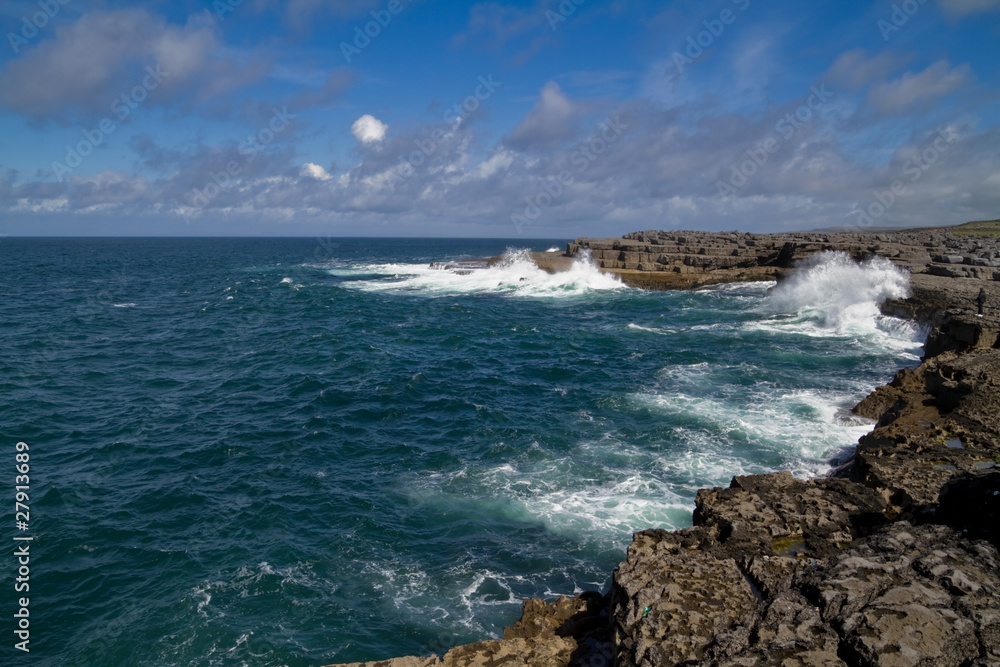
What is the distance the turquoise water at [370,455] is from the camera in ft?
37.1

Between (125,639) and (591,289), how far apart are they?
4789cm

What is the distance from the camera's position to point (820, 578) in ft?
22.6

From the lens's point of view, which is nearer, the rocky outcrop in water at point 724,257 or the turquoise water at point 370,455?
the turquoise water at point 370,455

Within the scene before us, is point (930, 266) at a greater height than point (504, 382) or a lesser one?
greater

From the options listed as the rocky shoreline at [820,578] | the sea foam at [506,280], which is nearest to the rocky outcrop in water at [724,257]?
the sea foam at [506,280]

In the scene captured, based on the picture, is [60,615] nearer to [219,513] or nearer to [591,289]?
[219,513]

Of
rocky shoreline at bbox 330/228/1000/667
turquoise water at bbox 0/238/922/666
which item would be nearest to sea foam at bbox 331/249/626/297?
turquoise water at bbox 0/238/922/666

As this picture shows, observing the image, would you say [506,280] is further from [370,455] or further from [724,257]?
[370,455]

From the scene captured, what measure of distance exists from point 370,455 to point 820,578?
14037mm

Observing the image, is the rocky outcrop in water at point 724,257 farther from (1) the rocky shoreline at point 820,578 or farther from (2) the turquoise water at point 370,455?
(1) the rocky shoreline at point 820,578

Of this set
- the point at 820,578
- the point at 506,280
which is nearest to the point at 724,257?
the point at 506,280

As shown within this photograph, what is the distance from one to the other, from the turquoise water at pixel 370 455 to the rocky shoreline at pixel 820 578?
9.59ft

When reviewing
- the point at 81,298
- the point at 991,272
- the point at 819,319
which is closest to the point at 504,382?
the point at 819,319

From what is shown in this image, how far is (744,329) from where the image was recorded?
34969mm
